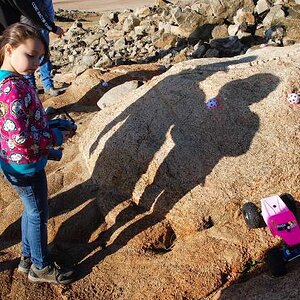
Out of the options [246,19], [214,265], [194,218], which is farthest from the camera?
[246,19]

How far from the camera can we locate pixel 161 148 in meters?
4.75

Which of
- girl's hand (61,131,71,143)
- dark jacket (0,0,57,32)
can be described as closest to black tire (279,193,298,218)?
girl's hand (61,131,71,143)

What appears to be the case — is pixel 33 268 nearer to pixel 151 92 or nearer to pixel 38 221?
pixel 38 221

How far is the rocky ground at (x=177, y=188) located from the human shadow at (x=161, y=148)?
12mm

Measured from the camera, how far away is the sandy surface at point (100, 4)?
28.7 metres

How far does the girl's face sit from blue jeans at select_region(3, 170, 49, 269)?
786mm

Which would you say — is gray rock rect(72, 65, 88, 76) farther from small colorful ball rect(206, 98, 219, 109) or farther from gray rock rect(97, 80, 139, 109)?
small colorful ball rect(206, 98, 219, 109)

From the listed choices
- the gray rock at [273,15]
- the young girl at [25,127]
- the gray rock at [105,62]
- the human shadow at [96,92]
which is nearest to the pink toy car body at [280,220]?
the young girl at [25,127]

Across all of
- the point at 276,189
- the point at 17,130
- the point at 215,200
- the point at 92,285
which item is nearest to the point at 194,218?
the point at 215,200

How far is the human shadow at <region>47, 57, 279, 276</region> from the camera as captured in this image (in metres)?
4.47

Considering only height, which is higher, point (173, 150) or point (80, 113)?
point (173, 150)

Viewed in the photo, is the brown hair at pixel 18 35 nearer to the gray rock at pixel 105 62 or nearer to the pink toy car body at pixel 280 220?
the pink toy car body at pixel 280 220

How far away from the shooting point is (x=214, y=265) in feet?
12.3

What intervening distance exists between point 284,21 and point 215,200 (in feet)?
29.0
